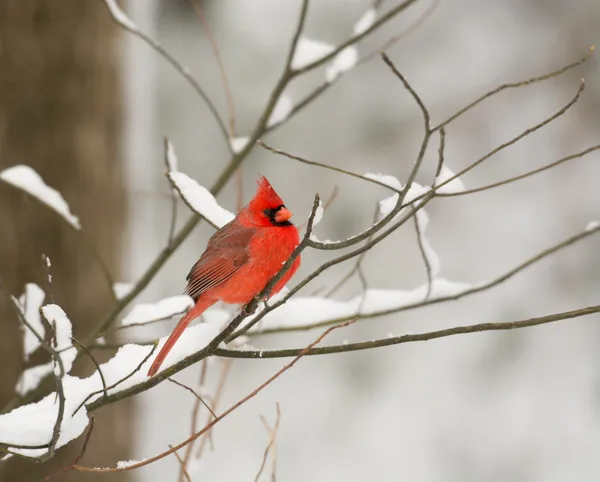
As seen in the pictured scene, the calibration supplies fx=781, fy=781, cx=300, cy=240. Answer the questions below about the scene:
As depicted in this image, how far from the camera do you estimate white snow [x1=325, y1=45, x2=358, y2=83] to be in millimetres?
1572

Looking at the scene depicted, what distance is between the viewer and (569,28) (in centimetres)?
498

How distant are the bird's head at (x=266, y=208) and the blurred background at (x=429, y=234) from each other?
2.85 m

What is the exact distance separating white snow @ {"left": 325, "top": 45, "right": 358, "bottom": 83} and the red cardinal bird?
48 centimetres

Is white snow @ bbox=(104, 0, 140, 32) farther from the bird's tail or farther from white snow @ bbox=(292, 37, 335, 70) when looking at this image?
the bird's tail

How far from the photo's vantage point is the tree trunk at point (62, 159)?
2080mm

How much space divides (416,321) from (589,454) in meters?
1.38

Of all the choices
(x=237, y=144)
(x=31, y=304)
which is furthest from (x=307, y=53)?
(x=31, y=304)

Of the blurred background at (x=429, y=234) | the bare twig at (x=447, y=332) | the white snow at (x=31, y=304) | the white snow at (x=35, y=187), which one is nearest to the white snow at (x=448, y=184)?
the bare twig at (x=447, y=332)

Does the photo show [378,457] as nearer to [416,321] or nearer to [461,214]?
[416,321]

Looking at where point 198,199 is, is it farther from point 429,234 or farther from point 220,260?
point 429,234

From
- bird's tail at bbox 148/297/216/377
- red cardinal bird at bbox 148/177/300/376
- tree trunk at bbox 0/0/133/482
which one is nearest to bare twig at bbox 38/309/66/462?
bird's tail at bbox 148/297/216/377

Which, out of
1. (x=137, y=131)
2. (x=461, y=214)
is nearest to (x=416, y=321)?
(x=461, y=214)

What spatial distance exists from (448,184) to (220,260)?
16.4 inches

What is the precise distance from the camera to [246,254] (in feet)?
3.93
